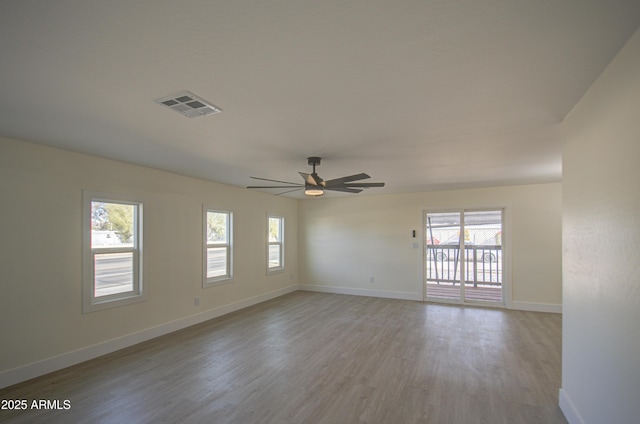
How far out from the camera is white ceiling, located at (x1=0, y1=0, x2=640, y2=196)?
51.8 inches

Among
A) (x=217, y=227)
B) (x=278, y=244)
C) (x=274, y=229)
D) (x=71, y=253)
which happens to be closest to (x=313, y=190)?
(x=217, y=227)

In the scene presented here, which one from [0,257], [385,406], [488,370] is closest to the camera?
[385,406]

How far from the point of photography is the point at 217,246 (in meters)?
5.62

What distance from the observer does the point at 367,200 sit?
737 centimetres

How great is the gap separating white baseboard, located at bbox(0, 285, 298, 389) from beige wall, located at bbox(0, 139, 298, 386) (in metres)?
0.02

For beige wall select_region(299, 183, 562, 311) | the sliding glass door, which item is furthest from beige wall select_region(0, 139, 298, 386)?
the sliding glass door

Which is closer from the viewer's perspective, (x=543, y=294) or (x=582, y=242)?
(x=582, y=242)

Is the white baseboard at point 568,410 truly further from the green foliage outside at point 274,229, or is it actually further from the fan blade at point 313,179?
the green foliage outside at point 274,229

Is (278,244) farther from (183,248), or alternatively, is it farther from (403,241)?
(403,241)

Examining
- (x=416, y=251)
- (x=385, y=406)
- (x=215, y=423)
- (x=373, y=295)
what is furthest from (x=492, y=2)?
(x=373, y=295)

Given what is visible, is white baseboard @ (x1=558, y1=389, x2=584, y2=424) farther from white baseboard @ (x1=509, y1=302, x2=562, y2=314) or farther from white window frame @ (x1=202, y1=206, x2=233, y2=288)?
white window frame @ (x1=202, y1=206, x2=233, y2=288)

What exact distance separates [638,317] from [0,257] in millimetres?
4975

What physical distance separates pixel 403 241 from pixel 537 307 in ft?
9.13

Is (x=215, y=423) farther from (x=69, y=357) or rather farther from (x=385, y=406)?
(x=69, y=357)
